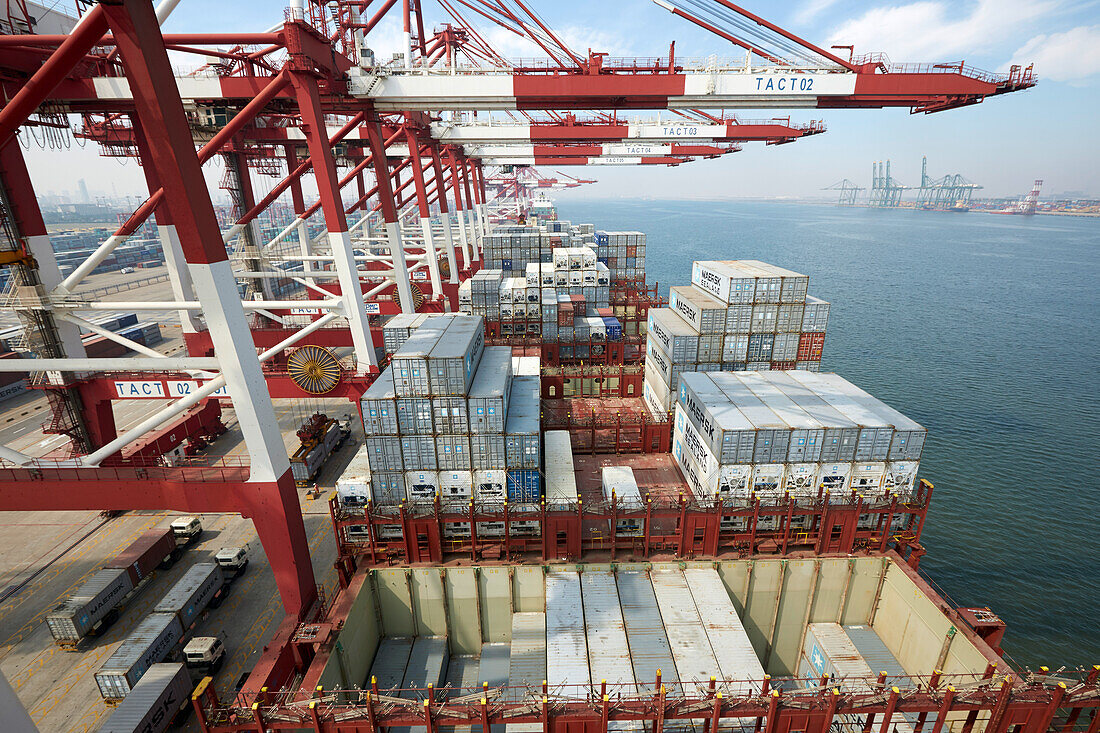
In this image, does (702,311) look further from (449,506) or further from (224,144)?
(224,144)

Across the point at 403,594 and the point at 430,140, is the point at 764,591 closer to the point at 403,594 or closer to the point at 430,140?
the point at 403,594

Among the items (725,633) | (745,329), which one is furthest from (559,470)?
(745,329)

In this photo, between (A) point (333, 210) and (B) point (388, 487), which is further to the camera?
(A) point (333, 210)

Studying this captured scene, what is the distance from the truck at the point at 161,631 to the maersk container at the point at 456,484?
49.6ft

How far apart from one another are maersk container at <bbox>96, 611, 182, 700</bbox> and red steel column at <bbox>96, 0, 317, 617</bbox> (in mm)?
8053

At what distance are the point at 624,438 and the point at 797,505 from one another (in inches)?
442

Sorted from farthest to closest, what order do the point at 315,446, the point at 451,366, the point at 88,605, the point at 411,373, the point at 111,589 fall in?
the point at 315,446 < the point at 111,589 < the point at 88,605 < the point at 411,373 < the point at 451,366

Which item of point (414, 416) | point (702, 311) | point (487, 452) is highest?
point (702, 311)

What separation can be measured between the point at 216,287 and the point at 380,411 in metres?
7.86

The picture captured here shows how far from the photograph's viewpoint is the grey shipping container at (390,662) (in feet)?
71.7

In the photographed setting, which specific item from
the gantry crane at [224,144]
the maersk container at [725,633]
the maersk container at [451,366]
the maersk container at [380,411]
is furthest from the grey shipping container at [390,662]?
the maersk container at [725,633]

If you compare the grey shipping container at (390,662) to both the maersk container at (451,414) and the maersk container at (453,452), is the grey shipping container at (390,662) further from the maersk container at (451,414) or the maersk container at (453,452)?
the maersk container at (451,414)

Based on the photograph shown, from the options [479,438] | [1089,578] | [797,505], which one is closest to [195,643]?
[479,438]

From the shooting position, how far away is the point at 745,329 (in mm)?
31859
